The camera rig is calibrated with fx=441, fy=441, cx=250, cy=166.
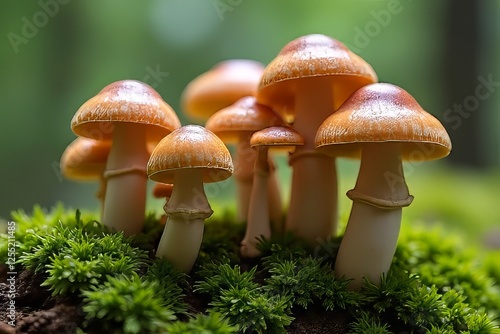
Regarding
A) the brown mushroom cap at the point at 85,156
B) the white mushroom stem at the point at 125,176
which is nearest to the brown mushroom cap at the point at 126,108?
the white mushroom stem at the point at 125,176

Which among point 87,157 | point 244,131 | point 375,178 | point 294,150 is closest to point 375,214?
point 375,178

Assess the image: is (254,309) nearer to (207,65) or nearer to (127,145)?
(127,145)

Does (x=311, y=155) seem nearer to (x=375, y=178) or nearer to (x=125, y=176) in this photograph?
(x=375, y=178)

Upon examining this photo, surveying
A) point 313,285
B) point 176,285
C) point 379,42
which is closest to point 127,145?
point 176,285

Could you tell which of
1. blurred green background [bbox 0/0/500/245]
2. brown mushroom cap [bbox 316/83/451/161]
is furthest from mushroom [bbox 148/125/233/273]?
blurred green background [bbox 0/0/500/245]

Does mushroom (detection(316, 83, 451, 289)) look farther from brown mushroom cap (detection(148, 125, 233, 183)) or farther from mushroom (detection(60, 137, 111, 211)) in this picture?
mushroom (detection(60, 137, 111, 211))
